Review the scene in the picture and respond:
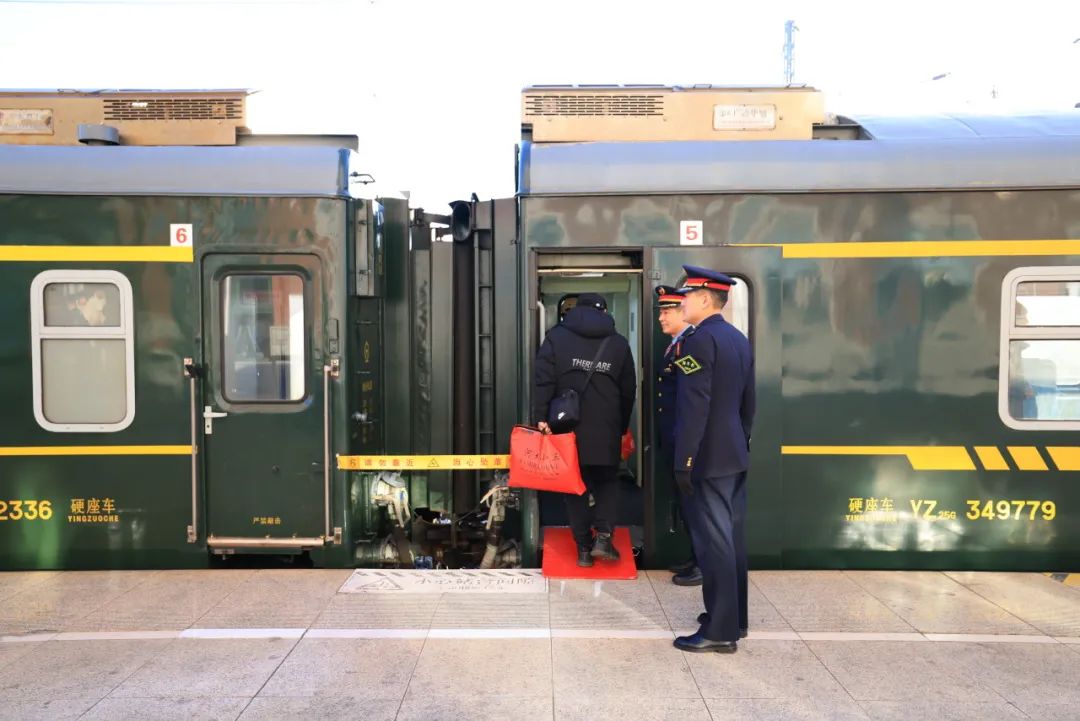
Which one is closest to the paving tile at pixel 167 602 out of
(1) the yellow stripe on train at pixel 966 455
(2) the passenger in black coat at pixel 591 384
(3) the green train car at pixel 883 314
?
(2) the passenger in black coat at pixel 591 384

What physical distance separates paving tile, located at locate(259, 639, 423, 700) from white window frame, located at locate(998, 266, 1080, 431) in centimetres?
392

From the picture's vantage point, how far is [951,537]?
5129mm

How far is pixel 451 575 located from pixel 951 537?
325 centimetres

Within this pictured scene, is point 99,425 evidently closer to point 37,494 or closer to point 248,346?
point 37,494

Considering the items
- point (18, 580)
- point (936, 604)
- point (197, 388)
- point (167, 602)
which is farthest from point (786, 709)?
point (18, 580)

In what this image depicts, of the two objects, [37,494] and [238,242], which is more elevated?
[238,242]

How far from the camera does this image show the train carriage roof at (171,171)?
5.14 meters

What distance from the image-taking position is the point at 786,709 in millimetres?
3408

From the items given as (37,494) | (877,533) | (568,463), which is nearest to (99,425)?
(37,494)

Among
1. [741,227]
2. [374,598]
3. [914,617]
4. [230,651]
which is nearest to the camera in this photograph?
[230,651]

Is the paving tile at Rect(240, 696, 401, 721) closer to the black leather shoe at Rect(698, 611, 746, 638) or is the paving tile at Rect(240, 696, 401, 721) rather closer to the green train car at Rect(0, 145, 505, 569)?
the black leather shoe at Rect(698, 611, 746, 638)

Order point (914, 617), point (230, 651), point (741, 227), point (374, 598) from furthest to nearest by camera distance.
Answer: point (741, 227) < point (374, 598) < point (914, 617) < point (230, 651)

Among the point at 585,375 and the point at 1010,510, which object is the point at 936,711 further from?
the point at 585,375

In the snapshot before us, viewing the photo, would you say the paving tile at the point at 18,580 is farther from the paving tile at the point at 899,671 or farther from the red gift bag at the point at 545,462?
the paving tile at the point at 899,671
